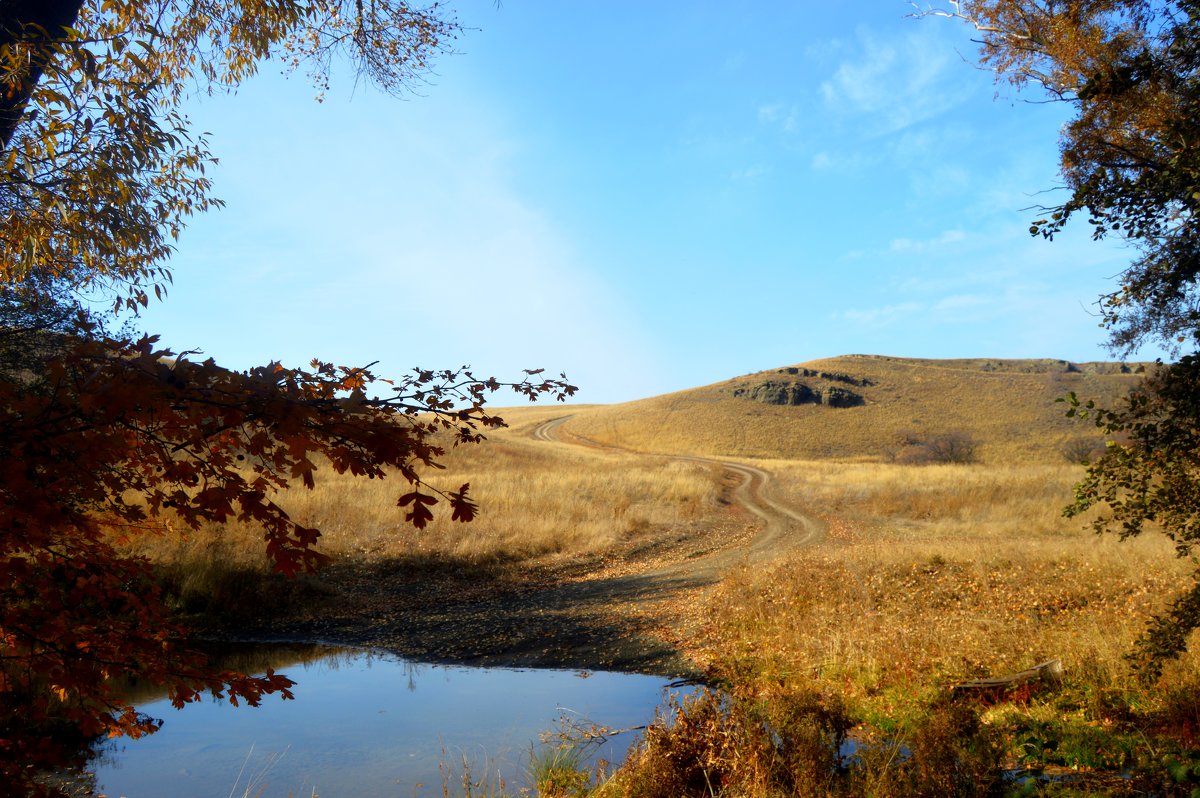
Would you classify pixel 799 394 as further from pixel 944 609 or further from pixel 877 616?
pixel 877 616

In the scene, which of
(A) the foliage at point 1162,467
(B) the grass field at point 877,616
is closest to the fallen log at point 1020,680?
(B) the grass field at point 877,616

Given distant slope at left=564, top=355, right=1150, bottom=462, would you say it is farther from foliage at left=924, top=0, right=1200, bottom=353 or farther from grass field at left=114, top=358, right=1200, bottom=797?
foliage at left=924, top=0, right=1200, bottom=353

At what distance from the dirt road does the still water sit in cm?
74

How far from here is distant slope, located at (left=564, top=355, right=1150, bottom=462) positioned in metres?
68.4

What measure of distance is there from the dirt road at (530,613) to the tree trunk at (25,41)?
28.1 feet

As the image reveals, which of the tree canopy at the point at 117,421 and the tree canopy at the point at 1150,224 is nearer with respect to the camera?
the tree canopy at the point at 117,421

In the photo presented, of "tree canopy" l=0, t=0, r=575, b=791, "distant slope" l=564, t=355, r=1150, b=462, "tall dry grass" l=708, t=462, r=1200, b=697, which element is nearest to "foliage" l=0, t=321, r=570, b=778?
"tree canopy" l=0, t=0, r=575, b=791

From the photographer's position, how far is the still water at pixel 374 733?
21.7 ft

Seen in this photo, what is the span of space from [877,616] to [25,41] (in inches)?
437

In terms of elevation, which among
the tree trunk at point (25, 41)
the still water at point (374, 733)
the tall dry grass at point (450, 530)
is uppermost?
the tree trunk at point (25, 41)

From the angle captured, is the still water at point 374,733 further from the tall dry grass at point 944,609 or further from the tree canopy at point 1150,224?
the tree canopy at point 1150,224

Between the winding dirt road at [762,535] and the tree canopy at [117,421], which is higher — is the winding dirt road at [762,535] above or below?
below

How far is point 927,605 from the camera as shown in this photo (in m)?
10.7

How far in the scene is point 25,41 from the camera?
442cm
